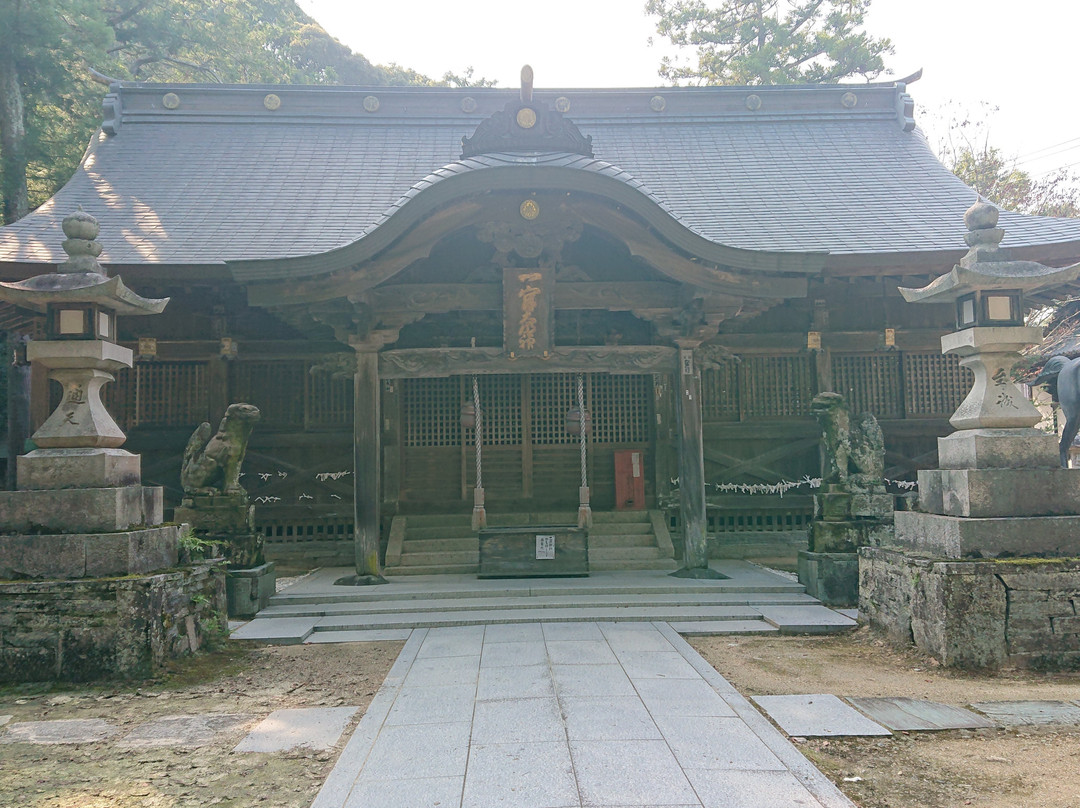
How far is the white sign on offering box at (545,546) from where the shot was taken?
9250mm

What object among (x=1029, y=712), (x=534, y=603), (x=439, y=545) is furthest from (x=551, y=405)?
(x=1029, y=712)

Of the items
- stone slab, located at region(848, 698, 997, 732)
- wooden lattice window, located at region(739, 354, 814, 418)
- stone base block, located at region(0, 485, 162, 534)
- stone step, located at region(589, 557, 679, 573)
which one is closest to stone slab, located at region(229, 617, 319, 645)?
stone base block, located at region(0, 485, 162, 534)

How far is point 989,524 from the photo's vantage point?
223 inches

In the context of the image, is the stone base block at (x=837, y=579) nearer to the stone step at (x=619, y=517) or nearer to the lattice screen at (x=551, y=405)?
the stone step at (x=619, y=517)

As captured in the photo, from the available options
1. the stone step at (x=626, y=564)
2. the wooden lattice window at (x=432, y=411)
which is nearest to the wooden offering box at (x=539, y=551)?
the stone step at (x=626, y=564)

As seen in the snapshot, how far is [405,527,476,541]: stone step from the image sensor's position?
10.8 m

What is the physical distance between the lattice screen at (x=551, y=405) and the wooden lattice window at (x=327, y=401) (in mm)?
2831

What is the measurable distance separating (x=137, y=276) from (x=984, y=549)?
9987 millimetres

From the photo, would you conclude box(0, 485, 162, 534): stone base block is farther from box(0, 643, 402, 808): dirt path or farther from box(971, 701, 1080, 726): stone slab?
box(971, 701, 1080, 726): stone slab

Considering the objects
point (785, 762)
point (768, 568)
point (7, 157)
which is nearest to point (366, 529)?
point (768, 568)

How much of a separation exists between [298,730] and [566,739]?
5.55 ft

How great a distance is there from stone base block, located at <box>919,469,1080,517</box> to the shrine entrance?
5900 millimetres

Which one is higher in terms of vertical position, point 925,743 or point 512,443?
point 512,443

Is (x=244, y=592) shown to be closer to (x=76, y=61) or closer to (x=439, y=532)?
(x=439, y=532)
